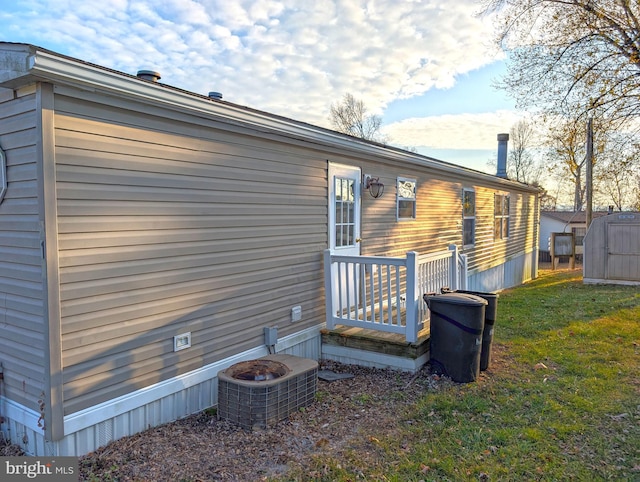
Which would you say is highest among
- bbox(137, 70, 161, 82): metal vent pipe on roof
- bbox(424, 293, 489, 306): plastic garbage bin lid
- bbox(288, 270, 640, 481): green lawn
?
bbox(137, 70, 161, 82): metal vent pipe on roof

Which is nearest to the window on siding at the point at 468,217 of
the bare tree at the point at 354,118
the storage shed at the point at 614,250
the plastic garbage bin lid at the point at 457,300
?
the storage shed at the point at 614,250

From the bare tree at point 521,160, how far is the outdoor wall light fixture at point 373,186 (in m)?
34.3

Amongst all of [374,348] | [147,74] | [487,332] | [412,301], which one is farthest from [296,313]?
[147,74]

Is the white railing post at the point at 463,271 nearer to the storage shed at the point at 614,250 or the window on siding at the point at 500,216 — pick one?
the window on siding at the point at 500,216

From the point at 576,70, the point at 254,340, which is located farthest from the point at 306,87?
the point at 254,340

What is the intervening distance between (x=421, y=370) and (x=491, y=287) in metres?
8.14

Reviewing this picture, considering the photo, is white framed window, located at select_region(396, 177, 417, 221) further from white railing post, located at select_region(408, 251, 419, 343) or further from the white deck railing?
white railing post, located at select_region(408, 251, 419, 343)

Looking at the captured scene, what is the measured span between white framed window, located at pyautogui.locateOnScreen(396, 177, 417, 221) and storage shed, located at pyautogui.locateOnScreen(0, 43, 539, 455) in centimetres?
219

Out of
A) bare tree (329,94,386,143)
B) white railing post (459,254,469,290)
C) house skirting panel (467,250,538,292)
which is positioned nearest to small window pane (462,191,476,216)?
house skirting panel (467,250,538,292)

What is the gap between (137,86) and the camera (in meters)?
3.19

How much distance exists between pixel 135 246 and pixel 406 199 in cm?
504

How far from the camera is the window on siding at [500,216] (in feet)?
39.5

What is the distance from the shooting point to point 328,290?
5.35 metres

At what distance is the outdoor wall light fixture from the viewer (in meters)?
6.25
